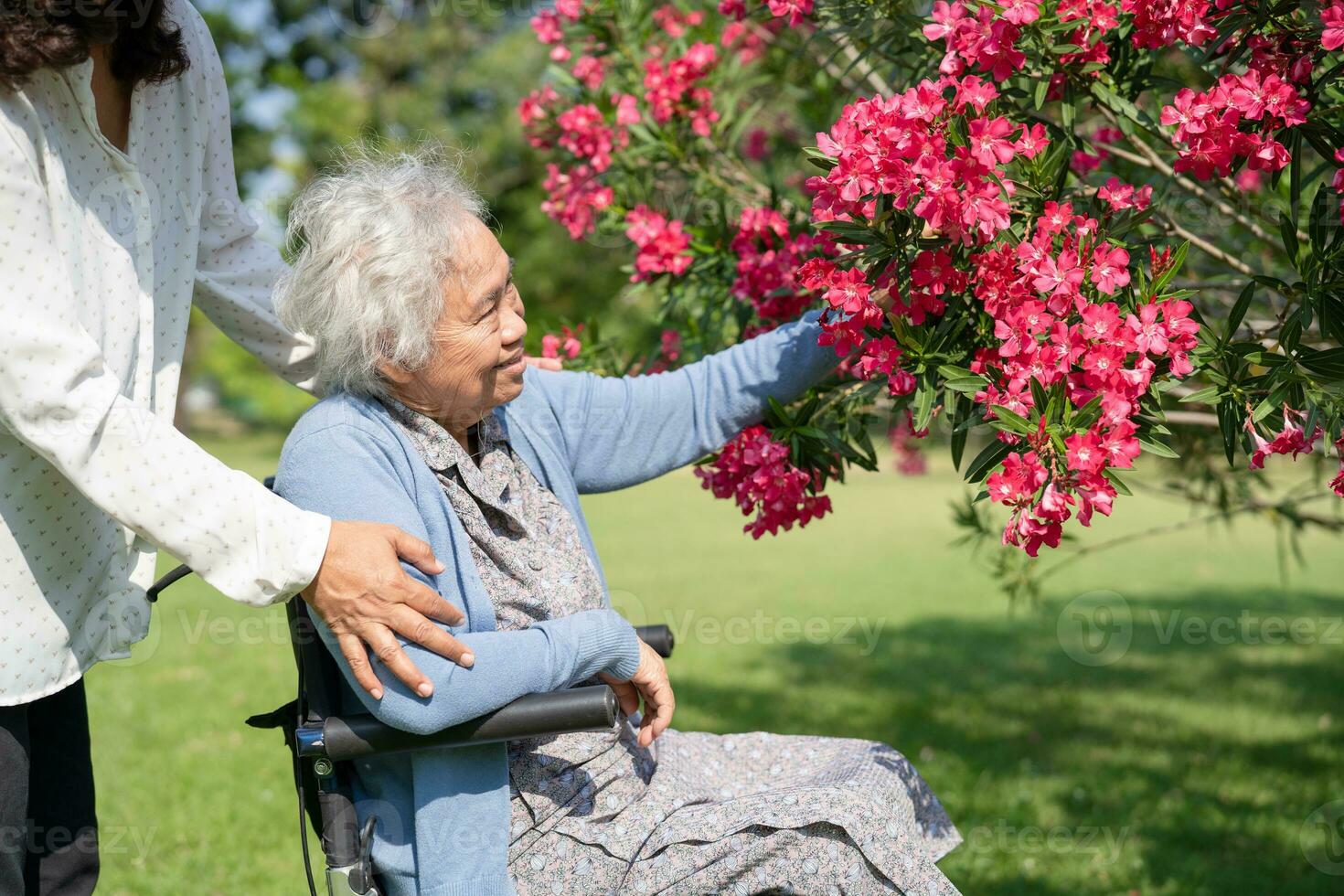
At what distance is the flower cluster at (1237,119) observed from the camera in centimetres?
198

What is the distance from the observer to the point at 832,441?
246 centimetres

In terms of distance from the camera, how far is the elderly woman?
1899 millimetres

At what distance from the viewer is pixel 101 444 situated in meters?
1.66

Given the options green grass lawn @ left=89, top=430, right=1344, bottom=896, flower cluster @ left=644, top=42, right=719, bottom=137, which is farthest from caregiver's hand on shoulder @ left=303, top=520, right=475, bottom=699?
green grass lawn @ left=89, top=430, right=1344, bottom=896

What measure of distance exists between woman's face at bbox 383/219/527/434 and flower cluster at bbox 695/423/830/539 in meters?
0.55

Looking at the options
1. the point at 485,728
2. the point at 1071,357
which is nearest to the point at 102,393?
the point at 485,728

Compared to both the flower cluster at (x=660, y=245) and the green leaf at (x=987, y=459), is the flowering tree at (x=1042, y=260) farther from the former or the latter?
the flower cluster at (x=660, y=245)

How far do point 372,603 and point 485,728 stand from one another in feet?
0.82

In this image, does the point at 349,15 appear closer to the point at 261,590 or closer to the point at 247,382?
the point at 247,382

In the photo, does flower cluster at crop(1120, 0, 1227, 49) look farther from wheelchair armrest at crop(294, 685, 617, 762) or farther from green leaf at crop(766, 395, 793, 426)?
wheelchair armrest at crop(294, 685, 617, 762)

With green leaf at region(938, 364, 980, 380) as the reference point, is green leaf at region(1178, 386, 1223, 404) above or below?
below

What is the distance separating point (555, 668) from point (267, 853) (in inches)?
106

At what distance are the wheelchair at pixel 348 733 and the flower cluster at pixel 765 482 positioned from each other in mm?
764

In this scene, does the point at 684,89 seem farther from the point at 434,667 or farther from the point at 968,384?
the point at 434,667
